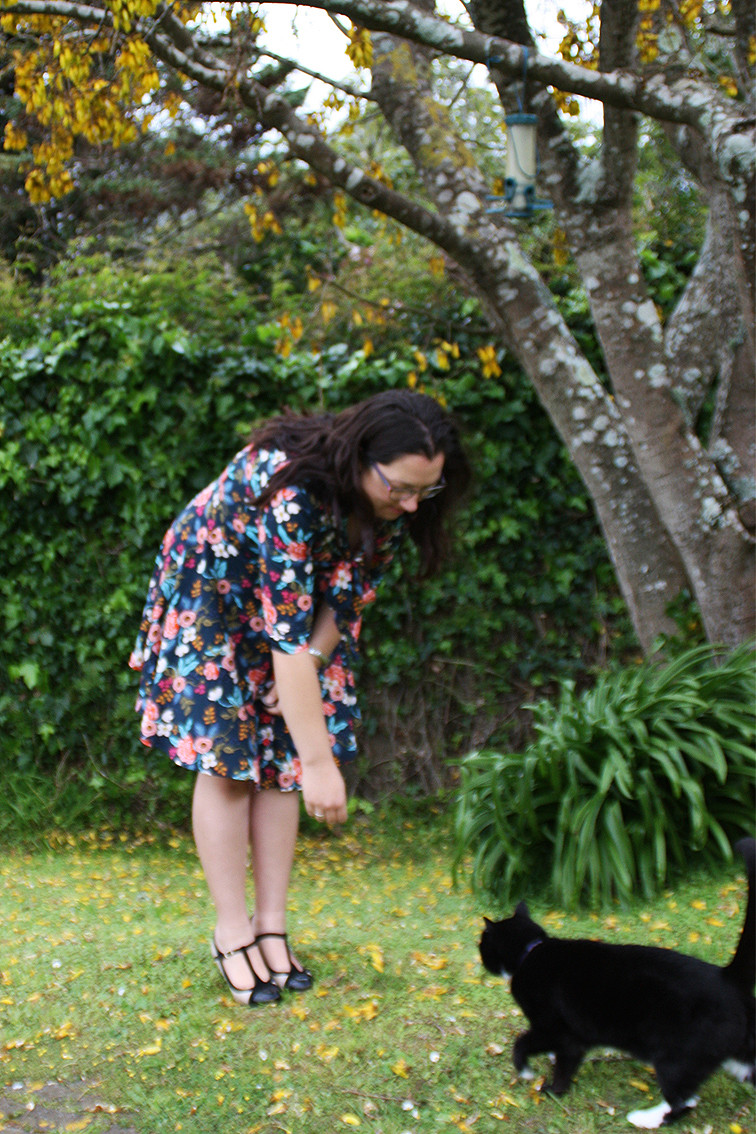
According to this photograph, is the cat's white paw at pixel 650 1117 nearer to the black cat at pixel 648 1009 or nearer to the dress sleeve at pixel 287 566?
the black cat at pixel 648 1009

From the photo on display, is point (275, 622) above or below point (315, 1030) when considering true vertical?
above

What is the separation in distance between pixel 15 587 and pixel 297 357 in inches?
67.8

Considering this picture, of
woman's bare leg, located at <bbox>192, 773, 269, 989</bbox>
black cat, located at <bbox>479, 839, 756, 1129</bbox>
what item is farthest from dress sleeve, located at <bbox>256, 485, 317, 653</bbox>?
black cat, located at <bbox>479, 839, 756, 1129</bbox>

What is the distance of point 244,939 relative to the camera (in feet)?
7.61

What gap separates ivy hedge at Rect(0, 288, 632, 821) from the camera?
422cm

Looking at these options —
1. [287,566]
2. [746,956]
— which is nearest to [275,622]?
[287,566]

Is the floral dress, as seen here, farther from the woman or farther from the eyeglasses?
the eyeglasses

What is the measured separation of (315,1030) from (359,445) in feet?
4.44

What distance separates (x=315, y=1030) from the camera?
2.13m

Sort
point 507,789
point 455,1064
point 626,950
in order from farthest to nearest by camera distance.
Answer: point 507,789, point 455,1064, point 626,950

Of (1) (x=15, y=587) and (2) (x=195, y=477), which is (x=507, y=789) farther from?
(1) (x=15, y=587)

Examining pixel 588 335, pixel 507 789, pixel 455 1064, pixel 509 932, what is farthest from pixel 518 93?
pixel 455 1064

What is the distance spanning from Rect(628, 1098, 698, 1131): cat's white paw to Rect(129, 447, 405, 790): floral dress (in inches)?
39.3

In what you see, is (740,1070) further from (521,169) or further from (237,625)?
(521,169)
